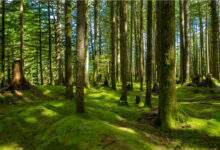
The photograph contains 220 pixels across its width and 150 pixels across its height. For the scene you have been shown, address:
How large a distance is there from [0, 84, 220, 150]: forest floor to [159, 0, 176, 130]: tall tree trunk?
17.0 inches

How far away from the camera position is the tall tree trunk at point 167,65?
14.1m

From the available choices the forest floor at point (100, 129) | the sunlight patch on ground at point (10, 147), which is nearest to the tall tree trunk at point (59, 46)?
the forest floor at point (100, 129)

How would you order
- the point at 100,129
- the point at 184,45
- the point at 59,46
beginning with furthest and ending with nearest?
the point at 59,46
the point at 184,45
the point at 100,129

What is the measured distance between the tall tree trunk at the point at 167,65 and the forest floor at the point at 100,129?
1.41 ft

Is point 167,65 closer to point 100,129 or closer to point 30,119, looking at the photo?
point 100,129

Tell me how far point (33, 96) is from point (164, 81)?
970 centimetres

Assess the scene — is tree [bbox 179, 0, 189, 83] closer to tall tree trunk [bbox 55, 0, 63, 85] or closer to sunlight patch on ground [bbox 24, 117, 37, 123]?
tall tree trunk [bbox 55, 0, 63, 85]

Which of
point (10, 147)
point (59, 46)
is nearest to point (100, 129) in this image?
point (10, 147)

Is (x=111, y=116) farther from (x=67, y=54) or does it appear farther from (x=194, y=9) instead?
(x=194, y=9)

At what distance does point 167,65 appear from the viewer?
1410 cm

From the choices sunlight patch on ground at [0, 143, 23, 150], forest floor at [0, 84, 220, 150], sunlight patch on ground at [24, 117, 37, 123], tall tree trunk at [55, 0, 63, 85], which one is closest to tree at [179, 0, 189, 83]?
tall tree trunk at [55, 0, 63, 85]

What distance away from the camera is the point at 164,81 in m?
14.2

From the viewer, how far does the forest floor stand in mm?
11797

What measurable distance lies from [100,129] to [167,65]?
3848 mm
